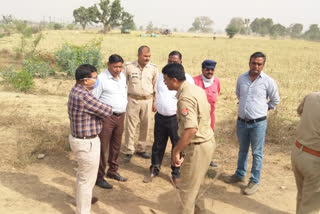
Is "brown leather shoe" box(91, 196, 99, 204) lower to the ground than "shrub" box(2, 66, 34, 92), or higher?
lower

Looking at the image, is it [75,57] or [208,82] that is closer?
[208,82]

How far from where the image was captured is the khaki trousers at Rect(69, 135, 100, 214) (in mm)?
3250

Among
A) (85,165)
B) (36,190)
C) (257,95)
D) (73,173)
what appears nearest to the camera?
(85,165)

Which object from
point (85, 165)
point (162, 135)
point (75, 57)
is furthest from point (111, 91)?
point (75, 57)

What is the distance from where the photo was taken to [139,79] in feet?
16.2

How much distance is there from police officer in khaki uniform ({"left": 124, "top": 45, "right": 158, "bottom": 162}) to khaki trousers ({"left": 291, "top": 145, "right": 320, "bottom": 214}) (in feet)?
8.40

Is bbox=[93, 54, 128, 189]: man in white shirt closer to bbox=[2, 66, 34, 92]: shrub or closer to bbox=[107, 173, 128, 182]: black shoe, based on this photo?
bbox=[107, 173, 128, 182]: black shoe

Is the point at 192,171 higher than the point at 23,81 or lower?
higher

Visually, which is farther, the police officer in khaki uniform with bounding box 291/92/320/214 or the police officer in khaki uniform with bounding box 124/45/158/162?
the police officer in khaki uniform with bounding box 124/45/158/162

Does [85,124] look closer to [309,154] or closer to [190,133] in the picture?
[190,133]

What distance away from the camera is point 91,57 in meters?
11.6

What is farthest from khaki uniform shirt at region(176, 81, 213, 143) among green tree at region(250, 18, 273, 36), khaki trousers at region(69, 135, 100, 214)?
green tree at region(250, 18, 273, 36)

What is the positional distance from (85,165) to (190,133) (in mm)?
1249

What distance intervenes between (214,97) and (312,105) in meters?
2.04
